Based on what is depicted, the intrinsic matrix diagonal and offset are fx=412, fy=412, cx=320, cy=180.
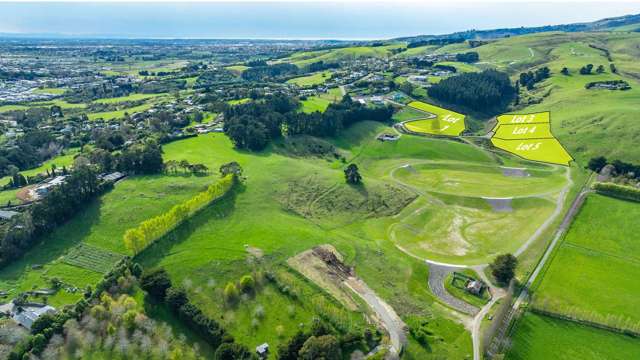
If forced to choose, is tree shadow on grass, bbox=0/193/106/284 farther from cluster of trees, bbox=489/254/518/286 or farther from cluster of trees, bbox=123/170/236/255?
cluster of trees, bbox=489/254/518/286

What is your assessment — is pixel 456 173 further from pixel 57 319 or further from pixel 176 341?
pixel 57 319

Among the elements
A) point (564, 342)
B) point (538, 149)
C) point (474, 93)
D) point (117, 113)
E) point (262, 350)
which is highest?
point (474, 93)

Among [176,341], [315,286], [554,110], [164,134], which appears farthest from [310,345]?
[554,110]

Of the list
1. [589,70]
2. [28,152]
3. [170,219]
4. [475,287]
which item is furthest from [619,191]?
[28,152]

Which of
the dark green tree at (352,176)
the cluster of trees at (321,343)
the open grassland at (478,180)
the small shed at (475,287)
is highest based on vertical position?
the dark green tree at (352,176)

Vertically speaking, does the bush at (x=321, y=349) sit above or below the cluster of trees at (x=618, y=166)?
below

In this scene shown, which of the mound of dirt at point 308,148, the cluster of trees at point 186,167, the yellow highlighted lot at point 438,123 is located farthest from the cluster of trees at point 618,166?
the cluster of trees at point 186,167

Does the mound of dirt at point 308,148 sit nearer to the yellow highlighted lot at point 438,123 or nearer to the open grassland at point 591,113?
the yellow highlighted lot at point 438,123

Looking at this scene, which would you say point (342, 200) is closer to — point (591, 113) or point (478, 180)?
point (478, 180)
